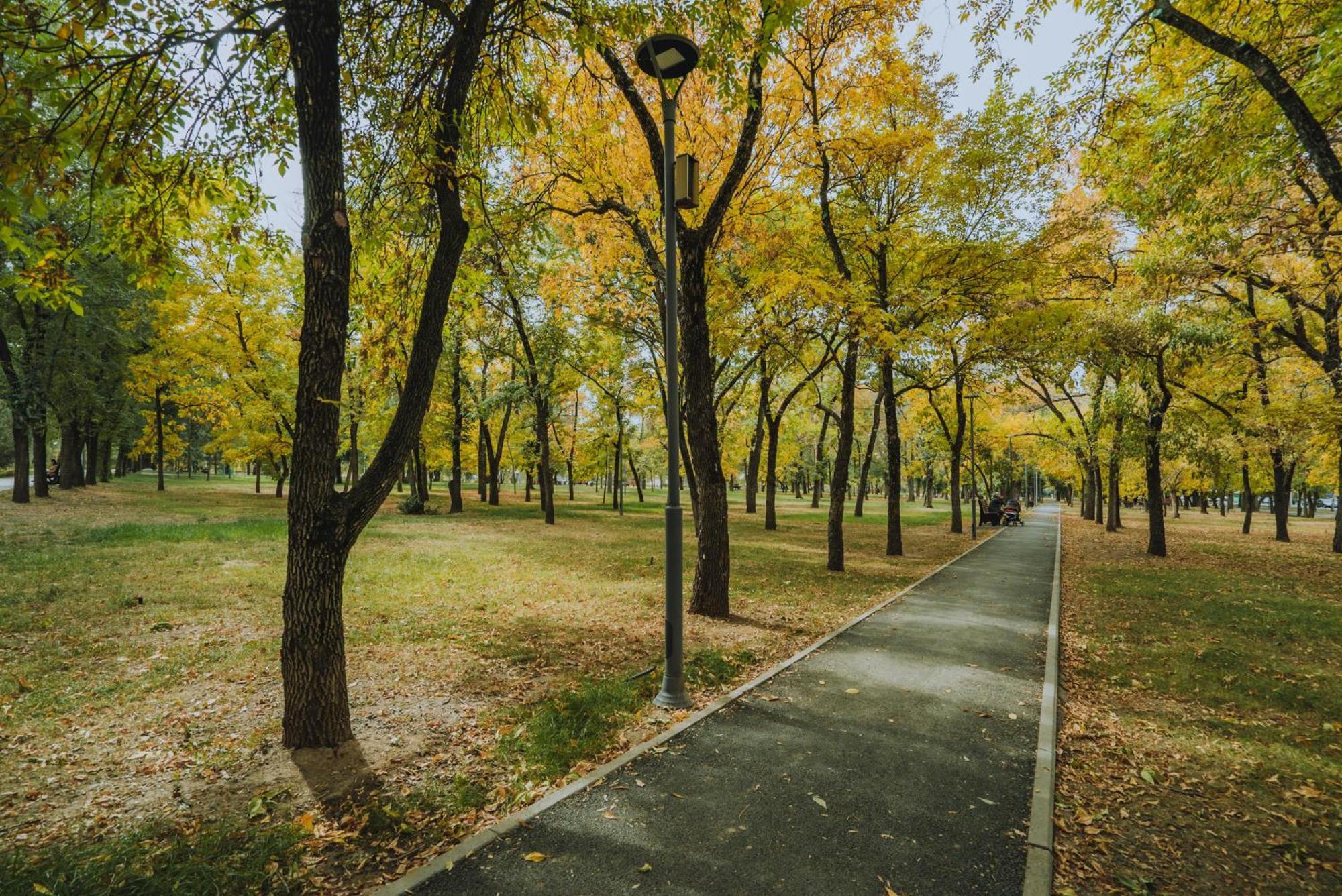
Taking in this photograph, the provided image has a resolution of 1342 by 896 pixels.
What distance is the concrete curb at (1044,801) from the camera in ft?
A: 9.59

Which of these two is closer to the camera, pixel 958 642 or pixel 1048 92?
pixel 958 642

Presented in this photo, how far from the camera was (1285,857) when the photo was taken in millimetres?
3199

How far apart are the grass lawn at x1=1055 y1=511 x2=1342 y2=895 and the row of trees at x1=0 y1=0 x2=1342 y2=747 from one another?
14.8ft

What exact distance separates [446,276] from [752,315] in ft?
24.8

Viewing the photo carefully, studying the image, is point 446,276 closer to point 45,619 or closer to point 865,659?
point 865,659

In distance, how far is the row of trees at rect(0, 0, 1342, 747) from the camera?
13.3 ft

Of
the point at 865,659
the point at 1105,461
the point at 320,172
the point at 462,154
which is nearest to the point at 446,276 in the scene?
the point at 320,172

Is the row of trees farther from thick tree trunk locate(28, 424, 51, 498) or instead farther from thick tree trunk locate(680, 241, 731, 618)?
thick tree trunk locate(28, 424, 51, 498)

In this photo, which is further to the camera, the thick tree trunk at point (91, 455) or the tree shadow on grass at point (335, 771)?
the thick tree trunk at point (91, 455)

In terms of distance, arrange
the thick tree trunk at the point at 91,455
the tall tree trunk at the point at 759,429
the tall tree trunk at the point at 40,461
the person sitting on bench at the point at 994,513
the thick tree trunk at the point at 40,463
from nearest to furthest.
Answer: the tall tree trunk at the point at 40,461
the thick tree trunk at the point at 40,463
the tall tree trunk at the point at 759,429
the thick tree trunk at the point at 91,455
the person sitting on bench at the point at 994,513

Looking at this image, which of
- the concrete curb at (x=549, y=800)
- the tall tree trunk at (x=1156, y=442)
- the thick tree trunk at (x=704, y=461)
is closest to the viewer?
the concrete curb at (x=549, y=800)

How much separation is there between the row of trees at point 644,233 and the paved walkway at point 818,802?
7.79ft

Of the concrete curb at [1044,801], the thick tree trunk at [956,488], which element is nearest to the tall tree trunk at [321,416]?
the concrete curb at [1044,801]

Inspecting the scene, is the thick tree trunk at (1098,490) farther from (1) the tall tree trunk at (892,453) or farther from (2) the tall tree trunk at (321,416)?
(2) the tall tree trunk at (321,416)
